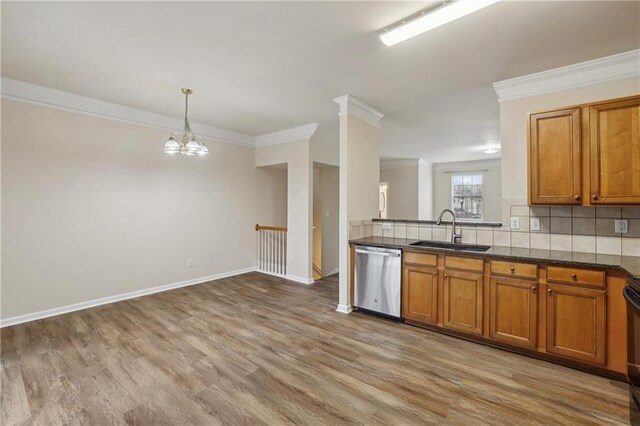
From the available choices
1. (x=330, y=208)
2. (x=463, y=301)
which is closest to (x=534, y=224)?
(x=463, y=301)

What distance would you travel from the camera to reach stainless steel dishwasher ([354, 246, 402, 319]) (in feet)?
10.6

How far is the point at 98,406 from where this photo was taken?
1894mm

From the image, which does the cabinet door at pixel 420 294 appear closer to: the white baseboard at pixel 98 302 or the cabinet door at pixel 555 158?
the cabinet door at pixel 555 158

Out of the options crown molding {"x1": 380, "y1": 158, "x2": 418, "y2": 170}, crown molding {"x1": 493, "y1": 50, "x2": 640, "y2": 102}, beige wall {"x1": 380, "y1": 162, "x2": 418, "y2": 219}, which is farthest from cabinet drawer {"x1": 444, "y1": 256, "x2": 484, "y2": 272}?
crown molding {"x1": 380, "y1": 158, "x2": 418, "y2": 170}

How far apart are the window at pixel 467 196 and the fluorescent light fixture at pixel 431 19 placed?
701cm

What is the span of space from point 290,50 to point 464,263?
2.58 meters

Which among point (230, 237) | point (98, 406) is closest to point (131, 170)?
point (230, 237)

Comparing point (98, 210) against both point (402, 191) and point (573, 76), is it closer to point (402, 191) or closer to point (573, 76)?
point (573, 76)

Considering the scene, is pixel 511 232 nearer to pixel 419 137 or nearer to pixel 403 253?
pixel 403 253

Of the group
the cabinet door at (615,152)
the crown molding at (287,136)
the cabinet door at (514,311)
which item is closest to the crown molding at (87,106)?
the crown molding at (287,136)

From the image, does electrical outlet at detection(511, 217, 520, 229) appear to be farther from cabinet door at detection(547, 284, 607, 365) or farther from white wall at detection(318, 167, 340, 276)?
white wall at detection(318, 167, 340, 276)

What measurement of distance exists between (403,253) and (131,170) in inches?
154

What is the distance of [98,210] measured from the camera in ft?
12.3

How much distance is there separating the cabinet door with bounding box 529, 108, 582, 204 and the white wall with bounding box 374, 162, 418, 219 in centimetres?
540
